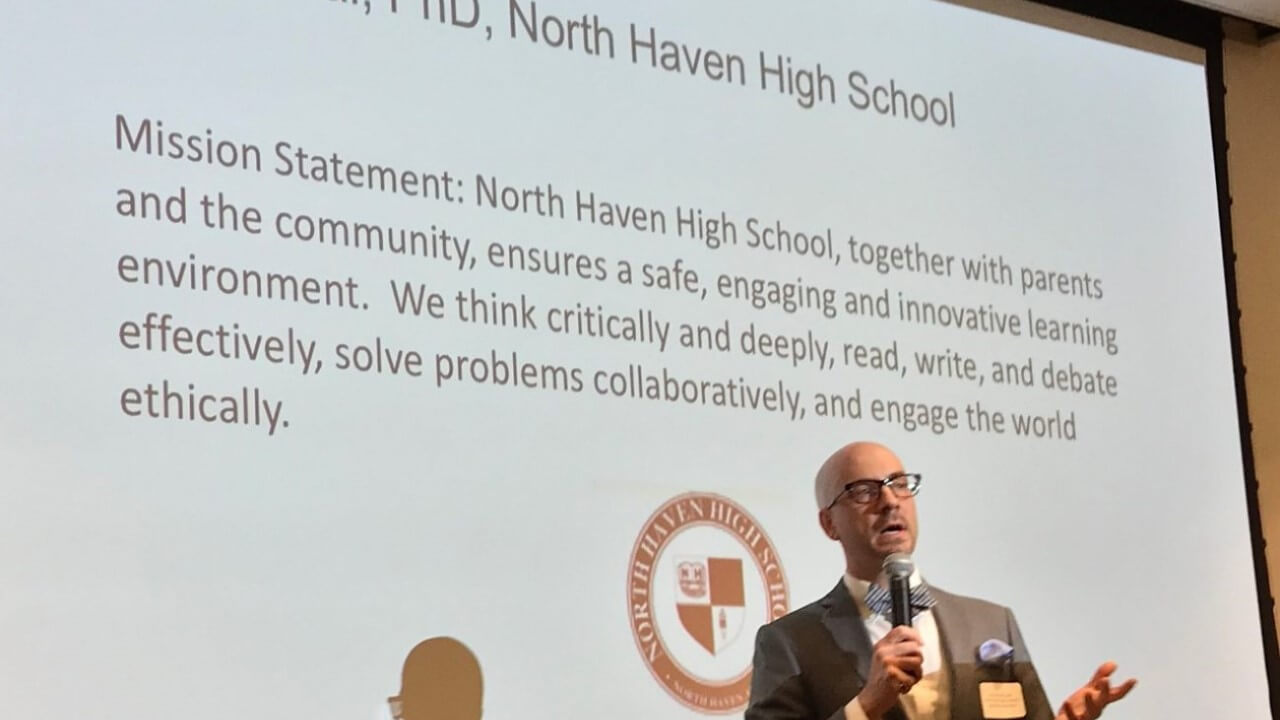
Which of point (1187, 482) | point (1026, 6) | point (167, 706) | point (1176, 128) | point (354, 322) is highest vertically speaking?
point (1026, 6)

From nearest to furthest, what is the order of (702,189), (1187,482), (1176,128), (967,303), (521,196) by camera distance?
1. (521,196)
2. (702,189)
3. (967,303)
4. (1187,482)
5. (1176,128)

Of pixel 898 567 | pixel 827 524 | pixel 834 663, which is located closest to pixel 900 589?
pixel 898 567

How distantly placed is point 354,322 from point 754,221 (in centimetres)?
82

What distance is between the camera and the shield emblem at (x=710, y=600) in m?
2.82

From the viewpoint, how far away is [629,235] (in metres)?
2.92

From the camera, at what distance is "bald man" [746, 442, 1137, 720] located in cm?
253

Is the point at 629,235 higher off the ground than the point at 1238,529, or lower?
higher

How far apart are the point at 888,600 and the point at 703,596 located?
17.6 inches

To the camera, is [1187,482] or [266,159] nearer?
[266,159]

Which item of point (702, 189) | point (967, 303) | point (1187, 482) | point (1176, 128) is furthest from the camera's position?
point (1176, 128)

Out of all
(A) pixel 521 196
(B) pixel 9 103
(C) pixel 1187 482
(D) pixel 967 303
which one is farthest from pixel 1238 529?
(B) pixel 9 103

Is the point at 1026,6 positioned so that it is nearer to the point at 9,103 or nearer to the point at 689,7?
the point at 689,7

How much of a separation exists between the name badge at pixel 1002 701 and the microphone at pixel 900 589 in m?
0.39

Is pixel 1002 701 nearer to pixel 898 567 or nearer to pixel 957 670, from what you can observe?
pixel 957 670
